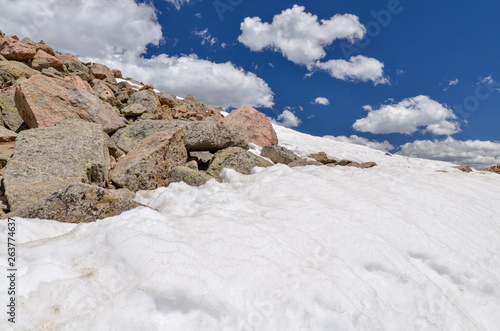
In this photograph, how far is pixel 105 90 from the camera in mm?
15523

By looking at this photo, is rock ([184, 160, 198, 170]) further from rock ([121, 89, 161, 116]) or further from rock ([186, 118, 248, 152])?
rock ([121, 89, 161, 116])

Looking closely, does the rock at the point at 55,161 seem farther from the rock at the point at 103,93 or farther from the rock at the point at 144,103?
the rock at the point at 103,93


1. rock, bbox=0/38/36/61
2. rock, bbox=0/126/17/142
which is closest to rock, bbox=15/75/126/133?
rock, bbox=0/126/17/142

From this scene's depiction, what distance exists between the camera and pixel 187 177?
7.97m

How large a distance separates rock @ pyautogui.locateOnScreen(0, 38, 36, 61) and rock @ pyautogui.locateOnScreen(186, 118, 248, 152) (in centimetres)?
1523

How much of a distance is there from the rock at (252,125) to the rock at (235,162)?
23.1 feet

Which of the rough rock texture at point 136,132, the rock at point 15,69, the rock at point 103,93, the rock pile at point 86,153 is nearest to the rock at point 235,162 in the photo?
the rock pile at point 86,153

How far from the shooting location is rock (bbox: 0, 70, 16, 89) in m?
12.7

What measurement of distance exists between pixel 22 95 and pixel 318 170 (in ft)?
35.4

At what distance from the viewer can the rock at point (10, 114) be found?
33.5ft

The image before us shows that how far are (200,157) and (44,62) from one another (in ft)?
49.1

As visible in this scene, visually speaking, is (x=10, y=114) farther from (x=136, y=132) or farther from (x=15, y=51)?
(x=15, y=51)

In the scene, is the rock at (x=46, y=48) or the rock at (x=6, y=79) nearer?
the rock at (x=6, y=79)

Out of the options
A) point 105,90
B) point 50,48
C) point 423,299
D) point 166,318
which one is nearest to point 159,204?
point 166,318
